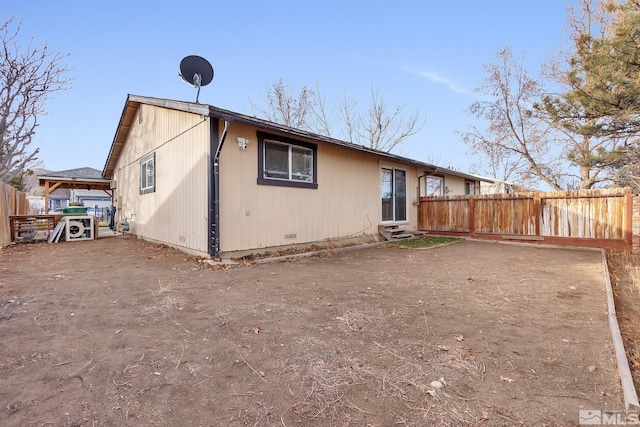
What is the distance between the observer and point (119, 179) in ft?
43.8

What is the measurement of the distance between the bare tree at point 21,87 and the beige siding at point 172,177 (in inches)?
325

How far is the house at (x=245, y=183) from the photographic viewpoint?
6.16 metres

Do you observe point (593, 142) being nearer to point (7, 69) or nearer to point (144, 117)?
point (144, 117)

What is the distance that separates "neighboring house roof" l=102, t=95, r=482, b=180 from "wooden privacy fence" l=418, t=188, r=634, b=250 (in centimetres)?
201

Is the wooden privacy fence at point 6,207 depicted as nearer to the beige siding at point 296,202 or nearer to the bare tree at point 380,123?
the beige siding at point 296,202

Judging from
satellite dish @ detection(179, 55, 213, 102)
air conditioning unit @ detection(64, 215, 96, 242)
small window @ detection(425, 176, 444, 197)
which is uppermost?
satellite dish @ detection(179, 55, 213, 102)

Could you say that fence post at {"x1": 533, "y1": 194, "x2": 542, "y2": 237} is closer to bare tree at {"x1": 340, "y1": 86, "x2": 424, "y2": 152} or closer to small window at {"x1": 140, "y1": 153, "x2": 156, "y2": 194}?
small window at {"x1": 140, "y1": 153, "x2": 156, "y2": 194}

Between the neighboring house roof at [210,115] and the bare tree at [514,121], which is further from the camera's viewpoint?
the bare tree at [514,121]

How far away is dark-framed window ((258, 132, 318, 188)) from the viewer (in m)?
6.82

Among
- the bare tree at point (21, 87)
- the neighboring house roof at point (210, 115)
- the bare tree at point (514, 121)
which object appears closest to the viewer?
the neighboring house roof at point (210, 115)

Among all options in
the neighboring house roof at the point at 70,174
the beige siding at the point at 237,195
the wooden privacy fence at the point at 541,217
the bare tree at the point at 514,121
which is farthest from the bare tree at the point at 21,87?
the bare tree at the point at 514,121

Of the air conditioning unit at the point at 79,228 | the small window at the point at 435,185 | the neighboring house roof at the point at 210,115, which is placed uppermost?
the neighboring house roof at the point at 210,115

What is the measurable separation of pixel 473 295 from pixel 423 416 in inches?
107

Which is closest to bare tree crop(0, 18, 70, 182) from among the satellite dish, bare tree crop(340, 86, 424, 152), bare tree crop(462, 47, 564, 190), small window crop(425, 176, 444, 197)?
the satellite dish
